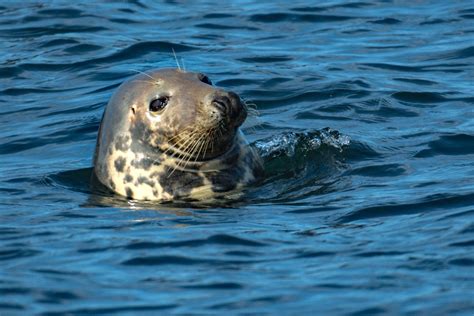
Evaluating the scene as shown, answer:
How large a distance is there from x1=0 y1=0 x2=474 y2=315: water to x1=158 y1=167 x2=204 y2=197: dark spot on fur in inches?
11.2

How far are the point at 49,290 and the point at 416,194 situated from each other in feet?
11.7

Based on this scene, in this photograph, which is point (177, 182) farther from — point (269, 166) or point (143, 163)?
point (269, 166)

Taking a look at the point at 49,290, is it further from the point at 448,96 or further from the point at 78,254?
the point at 448,96

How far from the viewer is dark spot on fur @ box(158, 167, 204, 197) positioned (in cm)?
1186

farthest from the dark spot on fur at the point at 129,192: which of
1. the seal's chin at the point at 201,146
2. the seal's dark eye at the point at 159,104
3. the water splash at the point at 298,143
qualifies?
the water splash at the point at 298,143

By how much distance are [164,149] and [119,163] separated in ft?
1.38

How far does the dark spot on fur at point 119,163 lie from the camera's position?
1197 cm

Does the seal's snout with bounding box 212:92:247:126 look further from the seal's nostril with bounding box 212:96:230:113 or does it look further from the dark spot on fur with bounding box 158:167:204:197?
the dark spot on fur with bounding box 158:167:204:197

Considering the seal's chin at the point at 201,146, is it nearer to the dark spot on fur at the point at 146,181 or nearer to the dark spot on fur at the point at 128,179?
the dark spot on fur at the point at 146,181

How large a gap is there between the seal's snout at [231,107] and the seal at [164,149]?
0.31 m

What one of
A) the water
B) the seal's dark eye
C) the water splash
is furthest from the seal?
the water splash

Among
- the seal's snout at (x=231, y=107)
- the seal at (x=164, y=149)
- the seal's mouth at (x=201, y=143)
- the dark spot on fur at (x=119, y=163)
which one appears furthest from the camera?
the dark spot on fur at (x=119, y=163)

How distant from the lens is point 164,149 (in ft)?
38.9

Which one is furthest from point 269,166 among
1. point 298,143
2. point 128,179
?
point 128,179
